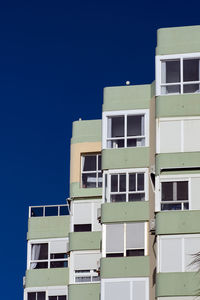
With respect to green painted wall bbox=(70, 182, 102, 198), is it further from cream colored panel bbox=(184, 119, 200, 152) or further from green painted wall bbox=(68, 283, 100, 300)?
cream colored panel bbox=(184, 119, 200, 152)

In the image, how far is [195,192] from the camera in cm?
4081

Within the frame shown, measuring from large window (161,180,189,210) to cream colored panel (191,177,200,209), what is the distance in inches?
9.3

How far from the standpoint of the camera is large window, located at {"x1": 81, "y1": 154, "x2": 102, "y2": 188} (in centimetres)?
4878

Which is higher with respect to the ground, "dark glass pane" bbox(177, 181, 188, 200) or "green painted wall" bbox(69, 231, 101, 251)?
"dark glass pane" bbox(177, 181, 188, 200)

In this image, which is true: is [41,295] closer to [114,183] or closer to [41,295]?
[41,295]

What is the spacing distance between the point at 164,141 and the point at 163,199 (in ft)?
7.25

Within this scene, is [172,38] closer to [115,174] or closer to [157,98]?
[157,98]

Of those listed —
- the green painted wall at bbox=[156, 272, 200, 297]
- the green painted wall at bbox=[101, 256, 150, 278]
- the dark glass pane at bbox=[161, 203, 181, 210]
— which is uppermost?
the dark glass pane at bbox=[161, 203, 181, 210]

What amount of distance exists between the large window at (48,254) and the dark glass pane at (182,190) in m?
10.8

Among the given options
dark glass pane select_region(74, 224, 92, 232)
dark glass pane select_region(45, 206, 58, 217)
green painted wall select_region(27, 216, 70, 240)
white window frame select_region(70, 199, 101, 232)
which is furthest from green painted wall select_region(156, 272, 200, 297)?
dark glass pane select_region(45, 206, 58, 217)

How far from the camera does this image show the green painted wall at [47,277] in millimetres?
50156

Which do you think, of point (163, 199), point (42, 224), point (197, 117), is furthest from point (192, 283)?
point (42, 224)

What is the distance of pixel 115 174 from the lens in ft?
145

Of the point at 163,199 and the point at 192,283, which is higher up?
the point at 163,199
